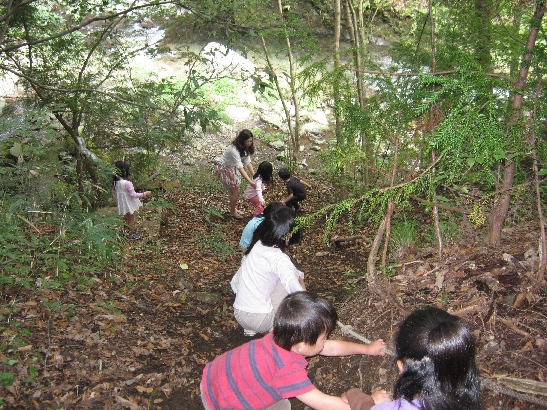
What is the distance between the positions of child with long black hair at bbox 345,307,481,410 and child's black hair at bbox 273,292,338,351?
471 mm

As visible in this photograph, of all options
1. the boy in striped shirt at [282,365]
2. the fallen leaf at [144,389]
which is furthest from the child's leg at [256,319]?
the boy in striped shirt at [282,365]

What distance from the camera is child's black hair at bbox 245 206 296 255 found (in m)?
3.49

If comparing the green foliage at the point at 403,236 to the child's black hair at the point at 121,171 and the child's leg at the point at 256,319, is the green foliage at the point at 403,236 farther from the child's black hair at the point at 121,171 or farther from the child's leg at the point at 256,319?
the child's black hair at the point at 121,171

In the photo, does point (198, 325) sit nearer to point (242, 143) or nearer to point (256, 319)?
point (256, 319)

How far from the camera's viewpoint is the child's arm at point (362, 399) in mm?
2186

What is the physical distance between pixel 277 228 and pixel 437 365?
1.85 meters

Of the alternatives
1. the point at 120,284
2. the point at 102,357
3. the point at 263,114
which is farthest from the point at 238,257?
the point at 263,114

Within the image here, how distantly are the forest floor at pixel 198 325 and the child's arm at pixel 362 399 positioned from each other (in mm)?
169

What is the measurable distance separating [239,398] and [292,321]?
0.51 meters

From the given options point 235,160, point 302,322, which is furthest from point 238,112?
point 302,322

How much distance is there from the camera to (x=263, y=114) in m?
14.6

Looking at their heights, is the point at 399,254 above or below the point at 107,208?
above

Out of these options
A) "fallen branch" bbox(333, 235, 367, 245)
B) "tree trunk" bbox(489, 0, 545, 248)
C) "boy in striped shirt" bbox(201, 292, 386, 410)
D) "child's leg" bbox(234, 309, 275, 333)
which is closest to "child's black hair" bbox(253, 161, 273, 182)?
"fallen branch" bbox(333, 235, 367, 245)

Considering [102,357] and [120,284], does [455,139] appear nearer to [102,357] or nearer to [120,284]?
[102,357]
